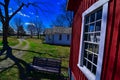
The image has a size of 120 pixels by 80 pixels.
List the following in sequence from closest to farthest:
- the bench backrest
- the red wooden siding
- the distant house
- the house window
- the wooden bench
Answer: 1. the red wooden siding
2. the house window
3. the wooden bench
4. the bench backrest
5. the distant house

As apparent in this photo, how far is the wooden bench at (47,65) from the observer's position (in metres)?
8.86

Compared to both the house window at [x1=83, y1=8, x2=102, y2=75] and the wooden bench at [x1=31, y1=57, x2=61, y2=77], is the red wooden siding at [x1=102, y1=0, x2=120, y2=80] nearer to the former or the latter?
the house window at [x1=83, y1=8, x2=102, y2=75]

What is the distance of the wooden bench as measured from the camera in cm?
886

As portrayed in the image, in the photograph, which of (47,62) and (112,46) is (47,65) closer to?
(47,62)

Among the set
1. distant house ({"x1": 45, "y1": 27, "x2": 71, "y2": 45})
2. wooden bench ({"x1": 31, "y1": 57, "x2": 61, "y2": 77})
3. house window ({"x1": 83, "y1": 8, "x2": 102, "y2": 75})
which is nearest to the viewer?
house window ({"x1": 83, "y1": 8, "x2": 102, "y2": 75})

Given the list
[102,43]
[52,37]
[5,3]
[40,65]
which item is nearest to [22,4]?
[5,3]

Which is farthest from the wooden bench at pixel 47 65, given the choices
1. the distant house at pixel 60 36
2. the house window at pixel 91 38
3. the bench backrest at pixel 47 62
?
the distant house at pixel 60 36

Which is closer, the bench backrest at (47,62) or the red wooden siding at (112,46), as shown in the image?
the red wooden siding at (112,46)

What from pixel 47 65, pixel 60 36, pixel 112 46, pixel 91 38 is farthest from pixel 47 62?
pixel 60 36

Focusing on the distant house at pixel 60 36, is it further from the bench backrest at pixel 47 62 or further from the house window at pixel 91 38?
the house window at pixel 91 38

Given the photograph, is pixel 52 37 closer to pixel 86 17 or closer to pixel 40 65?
pixel 40 65

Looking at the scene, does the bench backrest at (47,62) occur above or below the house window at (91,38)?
below

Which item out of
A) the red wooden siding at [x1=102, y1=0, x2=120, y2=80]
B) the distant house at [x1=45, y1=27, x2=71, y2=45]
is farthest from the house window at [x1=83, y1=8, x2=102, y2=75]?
the distant house at [x1=45, y1=27, x2=71, y2=45]

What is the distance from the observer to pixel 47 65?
31.1ft
